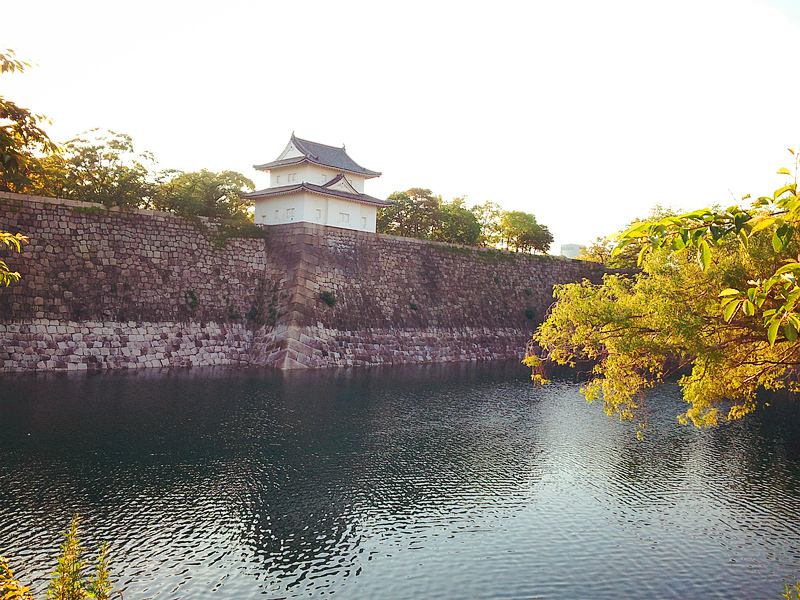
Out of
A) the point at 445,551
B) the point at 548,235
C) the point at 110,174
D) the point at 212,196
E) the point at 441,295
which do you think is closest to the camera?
the point at 445,551

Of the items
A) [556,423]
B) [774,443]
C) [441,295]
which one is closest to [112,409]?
[556,423]

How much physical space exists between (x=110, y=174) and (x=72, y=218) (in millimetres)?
5007

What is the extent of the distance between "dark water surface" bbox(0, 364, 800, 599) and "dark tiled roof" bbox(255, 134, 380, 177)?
53.9 ft

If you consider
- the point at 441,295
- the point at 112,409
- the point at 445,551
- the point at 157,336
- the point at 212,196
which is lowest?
the point at 445,551

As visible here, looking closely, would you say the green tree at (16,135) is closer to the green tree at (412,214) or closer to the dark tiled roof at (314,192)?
the dark tiled roof at (314,192)

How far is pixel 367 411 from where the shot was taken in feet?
66.0

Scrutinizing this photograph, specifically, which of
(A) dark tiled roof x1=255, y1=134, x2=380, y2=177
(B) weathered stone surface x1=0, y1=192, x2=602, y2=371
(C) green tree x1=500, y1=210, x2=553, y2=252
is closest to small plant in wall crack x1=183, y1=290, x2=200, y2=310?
(B) weathered stone surface x1=0, y1=192, x2=602, y2=371

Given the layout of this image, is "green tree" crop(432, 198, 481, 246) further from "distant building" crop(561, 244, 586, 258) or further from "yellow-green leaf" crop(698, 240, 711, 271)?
"distant building" crop(561, 244, 586, 258)

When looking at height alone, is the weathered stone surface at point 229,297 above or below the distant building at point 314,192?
below

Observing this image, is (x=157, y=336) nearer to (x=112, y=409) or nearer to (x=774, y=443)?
(x=112, y=409)

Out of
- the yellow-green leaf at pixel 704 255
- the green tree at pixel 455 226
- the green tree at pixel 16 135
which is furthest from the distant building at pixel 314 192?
the yellow-green leaf at pixel 704 255

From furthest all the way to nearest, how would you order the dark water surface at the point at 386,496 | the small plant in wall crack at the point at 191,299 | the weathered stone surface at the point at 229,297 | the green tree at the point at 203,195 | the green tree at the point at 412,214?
the green tree at the point at 412,214, the green tree at the point at 203,195, the small plant in wall crack at the point at 191,299, the weathered stone surface at the point at 229,297, the dark water surface at the point at 386,496

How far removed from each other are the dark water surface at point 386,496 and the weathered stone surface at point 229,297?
3.61 m

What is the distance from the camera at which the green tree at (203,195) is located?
105 ft
